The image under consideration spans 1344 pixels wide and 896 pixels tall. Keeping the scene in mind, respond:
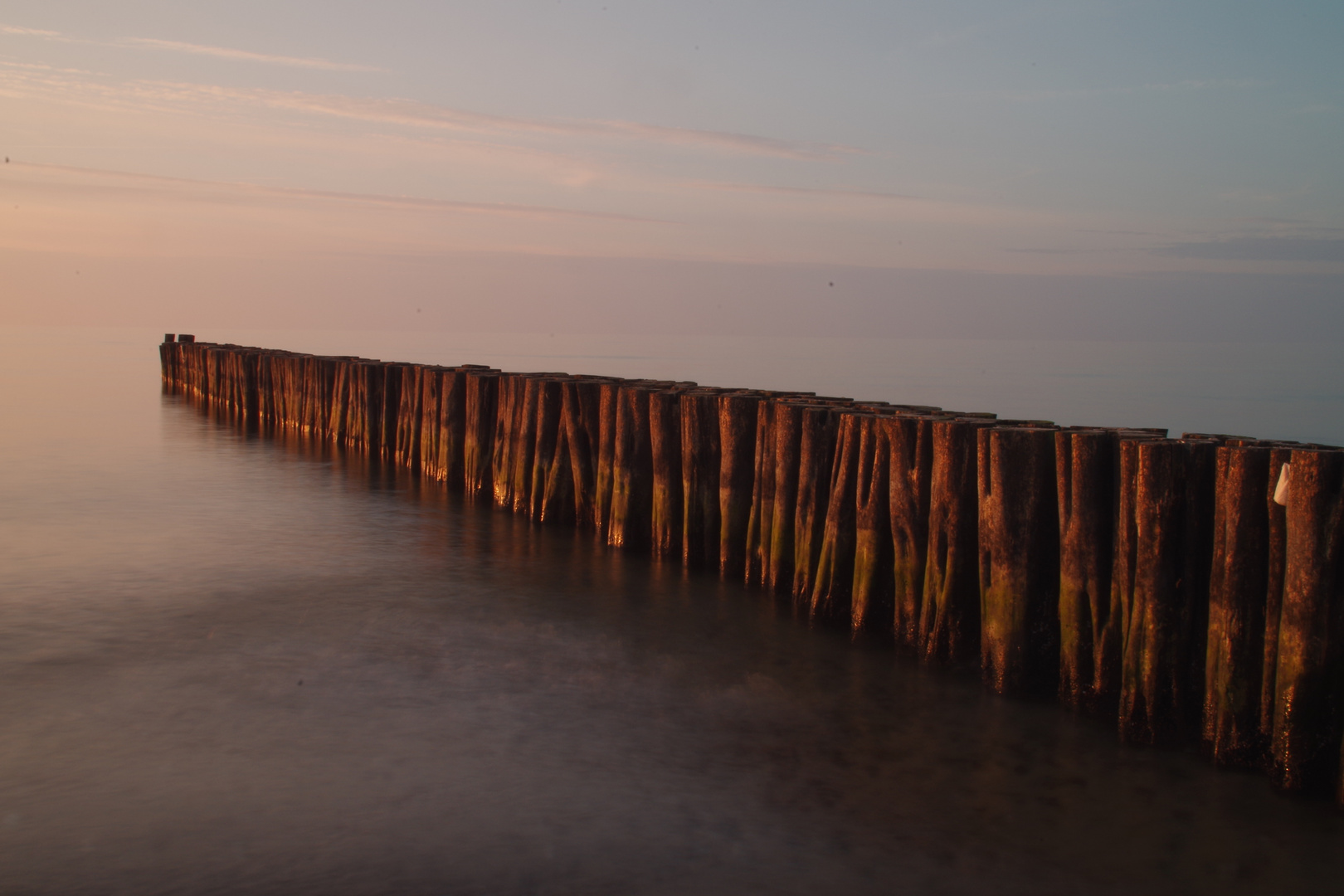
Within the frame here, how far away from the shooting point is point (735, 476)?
7.57 m

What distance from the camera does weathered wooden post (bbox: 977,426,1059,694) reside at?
5.33m

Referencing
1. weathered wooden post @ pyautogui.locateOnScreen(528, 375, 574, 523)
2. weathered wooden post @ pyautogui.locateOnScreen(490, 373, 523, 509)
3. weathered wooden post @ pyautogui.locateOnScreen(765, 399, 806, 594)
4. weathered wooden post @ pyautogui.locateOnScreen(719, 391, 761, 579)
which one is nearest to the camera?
weathered wooden post @ pyautogui.locateOnScreen(765, 399, 806, 594)

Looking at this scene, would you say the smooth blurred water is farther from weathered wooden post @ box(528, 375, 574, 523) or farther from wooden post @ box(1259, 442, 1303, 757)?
weathered wooden post @ box(528, 375, 574, 523)

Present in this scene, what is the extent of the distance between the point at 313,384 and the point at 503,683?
43.1 feet

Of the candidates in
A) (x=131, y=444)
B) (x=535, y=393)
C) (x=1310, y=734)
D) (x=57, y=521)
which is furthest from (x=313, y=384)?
(x=1310, y=734)

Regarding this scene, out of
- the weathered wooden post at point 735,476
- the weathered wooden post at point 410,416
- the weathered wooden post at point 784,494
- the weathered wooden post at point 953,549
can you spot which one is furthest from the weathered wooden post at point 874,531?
the weathered wooden post at point 410,416

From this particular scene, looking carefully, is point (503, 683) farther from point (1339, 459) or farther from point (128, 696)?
point (1339, 459)

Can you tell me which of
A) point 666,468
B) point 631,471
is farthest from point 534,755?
point 631,471

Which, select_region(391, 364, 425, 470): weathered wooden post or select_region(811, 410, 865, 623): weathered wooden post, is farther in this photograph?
select_region(391, 364, 425, 470): weathered wooden post

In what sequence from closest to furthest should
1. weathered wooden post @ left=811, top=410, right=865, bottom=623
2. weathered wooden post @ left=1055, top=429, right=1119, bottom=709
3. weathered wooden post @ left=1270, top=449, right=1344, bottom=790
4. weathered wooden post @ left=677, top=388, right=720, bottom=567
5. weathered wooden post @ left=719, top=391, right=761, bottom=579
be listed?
weathered wooden post @ left=1270, top=449, right=1344, bottom=790, weathered wooden post @ left=1055, top=429, right=1119, bottom=709, weathered wooden post @ left=811, top=410, right=865, bottom=623, weathered wooden post @ left=719, top=391, right=761, bottom=579, weathered wooden post @ left=677, top=388, right=720, bottom=567

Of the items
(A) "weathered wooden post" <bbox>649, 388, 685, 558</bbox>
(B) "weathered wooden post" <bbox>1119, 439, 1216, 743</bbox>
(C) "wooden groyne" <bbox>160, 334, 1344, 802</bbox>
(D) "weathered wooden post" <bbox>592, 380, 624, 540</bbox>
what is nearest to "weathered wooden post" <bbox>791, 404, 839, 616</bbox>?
(C) "wooden groyne" <bbox>160, 334, 1344, 802</bbox>

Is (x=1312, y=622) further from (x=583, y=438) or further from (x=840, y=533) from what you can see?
(x=583, y=438)

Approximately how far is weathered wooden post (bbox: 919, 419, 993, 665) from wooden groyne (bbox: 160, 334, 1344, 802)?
1 cm

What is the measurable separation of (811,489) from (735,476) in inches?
36.3
